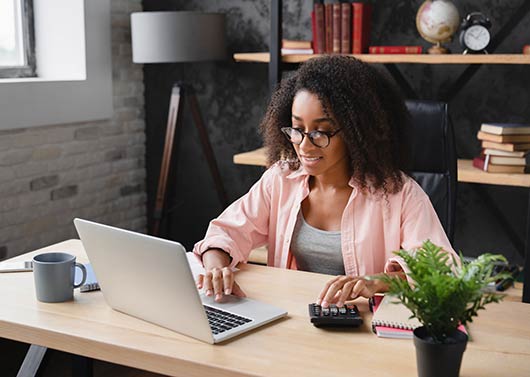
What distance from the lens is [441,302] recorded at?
1228 mm

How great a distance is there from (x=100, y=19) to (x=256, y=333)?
2599mm

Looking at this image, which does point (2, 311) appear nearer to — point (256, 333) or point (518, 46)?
point (256, 333)

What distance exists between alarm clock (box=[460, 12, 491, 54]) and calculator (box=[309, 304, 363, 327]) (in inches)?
70.4

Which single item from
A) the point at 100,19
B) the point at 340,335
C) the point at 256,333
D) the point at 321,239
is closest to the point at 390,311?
the point at 340,335

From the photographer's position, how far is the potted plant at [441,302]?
4.03 ft

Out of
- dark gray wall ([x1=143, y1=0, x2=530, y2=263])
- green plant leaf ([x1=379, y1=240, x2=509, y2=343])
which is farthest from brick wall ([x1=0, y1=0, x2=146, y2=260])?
green plant leaf ([x1=379, y1=240, x2=509, y2=343])

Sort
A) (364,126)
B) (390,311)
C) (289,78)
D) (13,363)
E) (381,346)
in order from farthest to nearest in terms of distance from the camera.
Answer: (13,363)
(289,78)
(364,126)
(390,311)
(381,346)

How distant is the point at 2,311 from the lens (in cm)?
167

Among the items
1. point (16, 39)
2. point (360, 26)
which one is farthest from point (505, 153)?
point (16, 39)

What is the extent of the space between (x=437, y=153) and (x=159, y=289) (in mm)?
1120

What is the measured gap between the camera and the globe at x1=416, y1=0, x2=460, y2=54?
3115 millimetres

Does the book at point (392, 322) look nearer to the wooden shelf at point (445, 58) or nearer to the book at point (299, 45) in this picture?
the wooden shelf at point (445, 58)

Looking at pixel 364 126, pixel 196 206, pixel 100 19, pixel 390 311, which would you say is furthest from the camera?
pixel 196 206

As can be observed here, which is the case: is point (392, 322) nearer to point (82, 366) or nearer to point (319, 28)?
point (82, 366)
